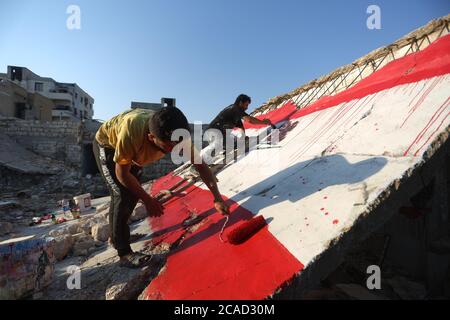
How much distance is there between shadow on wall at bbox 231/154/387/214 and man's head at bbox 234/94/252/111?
2181 millimetres

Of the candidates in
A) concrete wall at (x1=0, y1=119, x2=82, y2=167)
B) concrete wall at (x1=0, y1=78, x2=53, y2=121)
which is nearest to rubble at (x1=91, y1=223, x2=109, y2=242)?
concrete wall at (x1=0, y1=119, x2=82, y2=167)

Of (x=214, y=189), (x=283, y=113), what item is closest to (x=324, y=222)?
(x=214, y=189)

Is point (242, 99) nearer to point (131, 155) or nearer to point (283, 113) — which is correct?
point (283, 113)

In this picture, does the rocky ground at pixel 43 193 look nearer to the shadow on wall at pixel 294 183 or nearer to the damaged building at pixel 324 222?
the damaged building at pixel 324 222

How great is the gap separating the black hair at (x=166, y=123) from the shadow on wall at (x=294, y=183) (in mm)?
739

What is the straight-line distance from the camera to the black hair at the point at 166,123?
168cm

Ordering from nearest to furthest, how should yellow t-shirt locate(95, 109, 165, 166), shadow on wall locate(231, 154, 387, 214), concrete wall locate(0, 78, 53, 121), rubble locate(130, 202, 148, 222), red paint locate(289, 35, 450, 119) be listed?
shadow on wall locate(231, 154, 387, 214) < yellow t-shirt locate(95, 109, 165, 166) < red paint locate(289, 35, 450, 119) < rubble locate(130, 202, 148, 222) < concrete wall locate(0, 78, 53, 121)

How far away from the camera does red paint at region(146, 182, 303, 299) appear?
1.21 meters

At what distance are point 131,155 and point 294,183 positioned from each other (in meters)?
1.14

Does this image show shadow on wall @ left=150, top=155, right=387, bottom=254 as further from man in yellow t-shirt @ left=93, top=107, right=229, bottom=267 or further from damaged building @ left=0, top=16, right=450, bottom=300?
man in yellow t-shirt @ left=93, top=107, right=229, bottom=267

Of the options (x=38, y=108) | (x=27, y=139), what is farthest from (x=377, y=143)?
(x=38, y=108)
